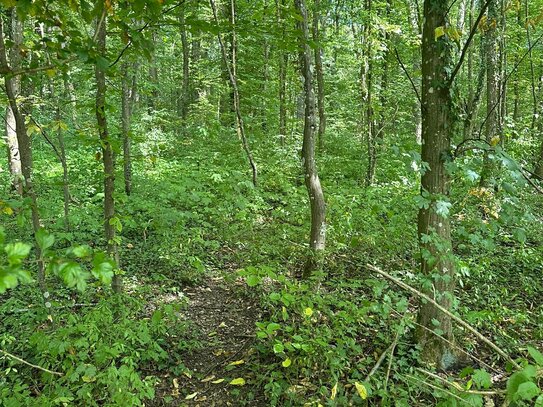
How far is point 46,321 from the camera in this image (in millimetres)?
4082

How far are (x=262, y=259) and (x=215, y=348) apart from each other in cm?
198

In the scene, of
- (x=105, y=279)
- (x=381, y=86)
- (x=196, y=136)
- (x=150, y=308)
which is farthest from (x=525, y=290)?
(x=196, y=136)

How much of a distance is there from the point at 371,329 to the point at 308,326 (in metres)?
1.00

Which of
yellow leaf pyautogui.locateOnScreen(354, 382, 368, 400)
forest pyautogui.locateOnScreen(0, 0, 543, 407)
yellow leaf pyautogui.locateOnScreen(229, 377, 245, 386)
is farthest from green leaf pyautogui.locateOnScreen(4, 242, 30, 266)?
yellow leaf pyautogui.locateOnScreen(229, 377, 245, 386)

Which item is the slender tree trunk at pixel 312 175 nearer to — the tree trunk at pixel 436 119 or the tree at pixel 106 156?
the tree trunk at pixel 436 119

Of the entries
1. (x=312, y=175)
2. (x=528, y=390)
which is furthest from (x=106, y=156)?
(x=528, y=390)

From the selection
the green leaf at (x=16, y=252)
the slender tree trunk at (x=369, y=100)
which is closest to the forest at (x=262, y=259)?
the green leaf at (x=16, y=252)

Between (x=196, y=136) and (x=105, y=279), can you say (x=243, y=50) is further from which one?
(x=105, y=279)

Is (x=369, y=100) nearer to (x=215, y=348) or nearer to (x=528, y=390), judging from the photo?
(x=215, y=348)

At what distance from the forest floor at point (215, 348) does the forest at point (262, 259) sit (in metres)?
0.02

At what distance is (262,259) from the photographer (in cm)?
604

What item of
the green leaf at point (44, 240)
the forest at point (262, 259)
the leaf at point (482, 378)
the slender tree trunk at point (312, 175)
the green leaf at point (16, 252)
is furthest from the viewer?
the slender tree trunk at point (312, 175)

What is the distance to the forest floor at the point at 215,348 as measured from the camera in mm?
3574

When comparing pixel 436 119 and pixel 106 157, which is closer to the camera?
pixel 436 119
